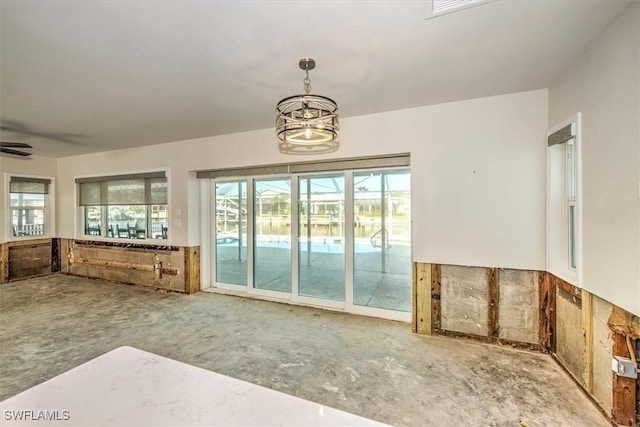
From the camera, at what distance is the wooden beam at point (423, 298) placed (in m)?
3.06

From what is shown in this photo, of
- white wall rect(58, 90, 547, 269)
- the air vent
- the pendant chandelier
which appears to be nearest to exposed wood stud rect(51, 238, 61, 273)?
white wall rect(58, 90, 547, 269)

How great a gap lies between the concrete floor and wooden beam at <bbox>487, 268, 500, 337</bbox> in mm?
175

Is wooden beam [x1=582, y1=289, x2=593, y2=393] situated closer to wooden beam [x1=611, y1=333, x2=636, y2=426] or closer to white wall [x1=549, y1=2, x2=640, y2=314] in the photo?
white wall [x1=549, y1=2, x2=640, y2=314]

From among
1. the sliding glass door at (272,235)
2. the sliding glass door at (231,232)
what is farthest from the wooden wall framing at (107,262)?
the sliding glass door at (272,235)

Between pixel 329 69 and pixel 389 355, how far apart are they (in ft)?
8.69

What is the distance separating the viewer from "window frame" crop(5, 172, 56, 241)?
17.4ft

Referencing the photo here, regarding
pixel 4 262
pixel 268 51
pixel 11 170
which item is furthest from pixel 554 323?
pixel 11 170

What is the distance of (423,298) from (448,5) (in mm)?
2678

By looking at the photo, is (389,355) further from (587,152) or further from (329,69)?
(329,69)

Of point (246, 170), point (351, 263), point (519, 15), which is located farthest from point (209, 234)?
point (519, 15)

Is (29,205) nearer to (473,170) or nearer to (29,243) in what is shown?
(29,243)

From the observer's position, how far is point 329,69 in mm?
2266

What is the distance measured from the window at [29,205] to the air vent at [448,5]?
302 inches

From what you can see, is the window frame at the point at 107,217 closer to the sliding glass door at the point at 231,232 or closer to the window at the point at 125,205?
the window at the point at 125,205
